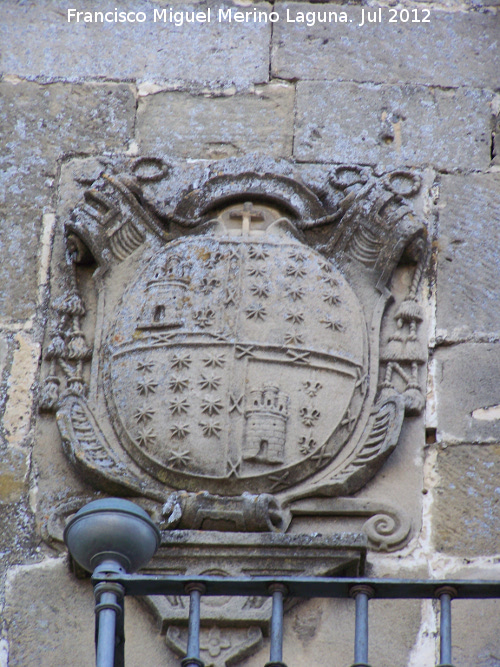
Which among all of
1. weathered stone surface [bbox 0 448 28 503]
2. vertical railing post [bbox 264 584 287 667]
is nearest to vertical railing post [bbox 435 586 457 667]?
vertical railing post [bbox 264 584 287 667]

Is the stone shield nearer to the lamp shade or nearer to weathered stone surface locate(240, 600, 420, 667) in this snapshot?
weathered stone surface locate(240, 600, 420, 667)

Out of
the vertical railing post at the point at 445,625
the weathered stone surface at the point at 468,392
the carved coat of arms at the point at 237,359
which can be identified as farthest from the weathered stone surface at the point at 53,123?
the vertical railing post at the point at 445,625

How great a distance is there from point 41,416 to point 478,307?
129 centimetres

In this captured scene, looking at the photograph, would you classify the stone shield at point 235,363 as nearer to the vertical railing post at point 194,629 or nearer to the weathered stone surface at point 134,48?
the vertical railing post at point 194,629

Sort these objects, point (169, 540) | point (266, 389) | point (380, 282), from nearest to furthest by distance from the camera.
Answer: point (169, 540)
point (266, 389)
point (380, 282)

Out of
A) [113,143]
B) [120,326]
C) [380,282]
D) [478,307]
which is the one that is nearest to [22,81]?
[113,143]

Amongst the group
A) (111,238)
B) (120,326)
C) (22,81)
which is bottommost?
(120,326)

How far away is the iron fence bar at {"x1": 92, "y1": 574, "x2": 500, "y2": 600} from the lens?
248 cm

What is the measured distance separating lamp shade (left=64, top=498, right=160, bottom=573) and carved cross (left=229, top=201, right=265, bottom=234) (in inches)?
50.9

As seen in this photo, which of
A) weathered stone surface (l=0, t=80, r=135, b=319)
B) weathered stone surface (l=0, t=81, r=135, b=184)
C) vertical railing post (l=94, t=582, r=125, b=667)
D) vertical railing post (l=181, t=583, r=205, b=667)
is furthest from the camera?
weathered stone surface (l=0, t=81, r=135, b=184)

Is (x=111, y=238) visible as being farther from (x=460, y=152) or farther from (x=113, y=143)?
(x=460, y=152)

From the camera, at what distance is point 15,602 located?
307 cm

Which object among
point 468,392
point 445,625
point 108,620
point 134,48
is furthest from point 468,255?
point 108,620

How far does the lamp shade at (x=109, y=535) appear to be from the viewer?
8.01 feet
